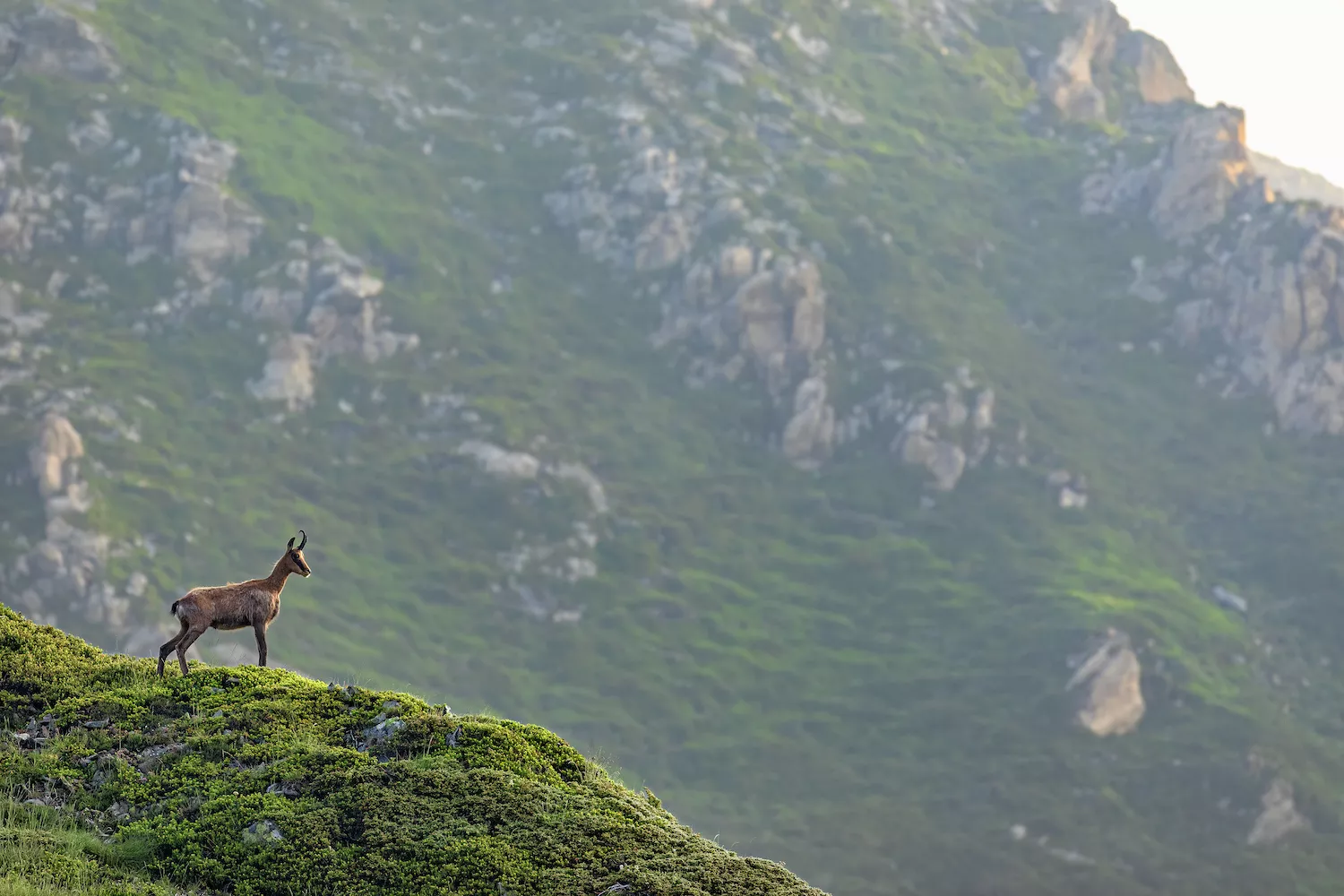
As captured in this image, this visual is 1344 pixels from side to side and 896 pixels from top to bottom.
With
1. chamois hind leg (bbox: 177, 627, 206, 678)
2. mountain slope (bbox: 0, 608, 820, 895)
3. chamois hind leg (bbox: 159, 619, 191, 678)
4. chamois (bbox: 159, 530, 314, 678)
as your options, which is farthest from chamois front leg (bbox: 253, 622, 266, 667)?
chamois hind leg (bbox: 159, 619, 191, 678)

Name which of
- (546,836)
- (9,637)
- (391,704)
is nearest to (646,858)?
(546,836)

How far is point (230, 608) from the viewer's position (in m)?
35.0

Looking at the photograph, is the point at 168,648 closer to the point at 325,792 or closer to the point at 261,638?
the point at 261,638

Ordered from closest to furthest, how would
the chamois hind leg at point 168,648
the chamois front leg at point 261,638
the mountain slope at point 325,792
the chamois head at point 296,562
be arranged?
the mountain slope at point 325,792
the chamois hind leg at point 168,648
the chamois front leg at point 261,638
the chamois head at point 296,562

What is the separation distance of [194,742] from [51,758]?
9.08 ft

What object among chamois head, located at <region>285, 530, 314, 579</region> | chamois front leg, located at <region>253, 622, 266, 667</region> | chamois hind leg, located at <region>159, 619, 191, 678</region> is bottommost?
chamois hind leg, located at <region>159, 619, 191, 678</region>

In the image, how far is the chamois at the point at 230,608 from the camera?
112ft

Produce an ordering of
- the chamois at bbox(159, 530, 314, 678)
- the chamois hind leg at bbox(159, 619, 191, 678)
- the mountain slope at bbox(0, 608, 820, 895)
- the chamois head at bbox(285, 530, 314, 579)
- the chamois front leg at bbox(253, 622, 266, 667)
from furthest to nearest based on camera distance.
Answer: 1. the chamois head at bbox(285, 530, 314, 579)
2. the chamois front leg at bbox(253, 622, 266, 667)
3. the chamois at bbox(159, 530, 314, 678)
4. the chamois hind leg at bbox(159, 619, 191, 678)
5. the mountain slope at bbox(0, 608, 820, 895)

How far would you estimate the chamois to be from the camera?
3419 centimetres

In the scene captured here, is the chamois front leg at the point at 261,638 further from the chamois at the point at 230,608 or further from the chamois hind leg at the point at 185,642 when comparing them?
the chamois hind leg at the point at 185,642

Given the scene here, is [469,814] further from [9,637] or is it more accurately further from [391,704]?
[9,637]

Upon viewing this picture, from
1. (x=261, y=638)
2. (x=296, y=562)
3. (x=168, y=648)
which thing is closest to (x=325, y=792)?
Answer: (x=261, y=638)

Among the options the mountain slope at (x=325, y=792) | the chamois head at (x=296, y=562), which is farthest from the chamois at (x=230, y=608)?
the mountain slope at (x=325, y=792)

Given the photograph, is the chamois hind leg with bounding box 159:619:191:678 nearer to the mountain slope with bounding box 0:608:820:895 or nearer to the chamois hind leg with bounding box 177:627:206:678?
the chamois hind leg with bounding box 177:627:206:678
